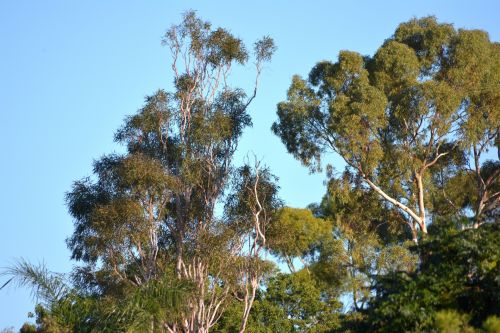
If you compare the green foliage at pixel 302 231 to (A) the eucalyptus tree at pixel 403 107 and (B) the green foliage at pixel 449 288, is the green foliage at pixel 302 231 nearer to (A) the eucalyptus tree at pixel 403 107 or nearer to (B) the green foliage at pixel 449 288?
(A) the eucalyptus tree at pixel 403 107

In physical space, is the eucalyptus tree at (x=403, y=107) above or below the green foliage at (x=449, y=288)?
above

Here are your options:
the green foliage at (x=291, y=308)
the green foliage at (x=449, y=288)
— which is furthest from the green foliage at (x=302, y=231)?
the green foliage at (x=449, y=288)

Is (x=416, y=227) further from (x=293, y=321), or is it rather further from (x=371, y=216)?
(x=293, y=321)

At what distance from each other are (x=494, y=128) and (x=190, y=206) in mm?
10226

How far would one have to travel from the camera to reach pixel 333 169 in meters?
29.5

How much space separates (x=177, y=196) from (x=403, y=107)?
25.5ft

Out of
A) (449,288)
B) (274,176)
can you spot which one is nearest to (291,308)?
(274,176)

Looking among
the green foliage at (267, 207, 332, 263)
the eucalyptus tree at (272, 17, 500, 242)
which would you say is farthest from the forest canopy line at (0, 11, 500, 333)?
the green foliage at (267, 207, 332, 263)

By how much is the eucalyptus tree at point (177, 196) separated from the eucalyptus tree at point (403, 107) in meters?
2.33

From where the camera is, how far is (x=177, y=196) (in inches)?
1140

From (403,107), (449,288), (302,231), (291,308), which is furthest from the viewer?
(302,231)

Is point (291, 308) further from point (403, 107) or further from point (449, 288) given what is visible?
point (449, 288)

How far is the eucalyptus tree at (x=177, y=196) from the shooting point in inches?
1101

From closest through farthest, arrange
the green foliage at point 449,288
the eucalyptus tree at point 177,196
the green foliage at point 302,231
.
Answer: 1. the green foliage at point 449,288
2. the eucalyptus tree at point 177,196
3. the green foliage at point 302,231
